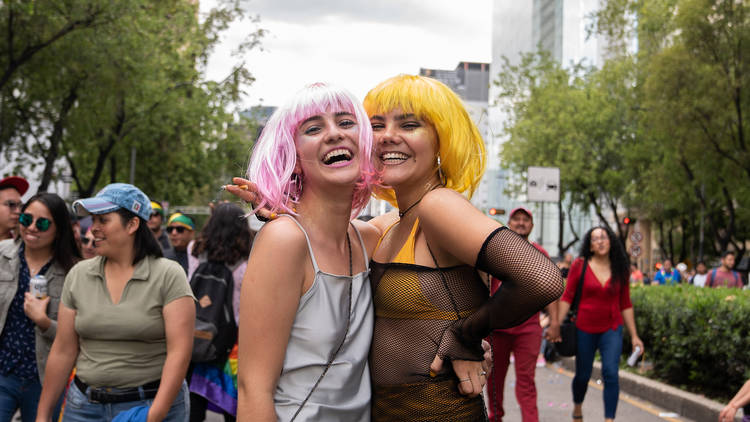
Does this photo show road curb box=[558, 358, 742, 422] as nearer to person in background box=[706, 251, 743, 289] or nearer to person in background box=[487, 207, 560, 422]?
person in background box=[487, 207, 560, 422]

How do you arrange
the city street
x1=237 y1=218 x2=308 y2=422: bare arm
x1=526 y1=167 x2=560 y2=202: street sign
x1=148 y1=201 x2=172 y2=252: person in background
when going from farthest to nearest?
x1=526 y1=167 x2=560 y2=202: street sign
x1=148 y1=201 x2=172 y2=252: person in background
the city street
x1=237 y1=218 x2=308 y2=422: bare arm

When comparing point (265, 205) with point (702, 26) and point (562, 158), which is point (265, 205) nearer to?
point (702, 26)

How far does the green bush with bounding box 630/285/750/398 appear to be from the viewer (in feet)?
24.9

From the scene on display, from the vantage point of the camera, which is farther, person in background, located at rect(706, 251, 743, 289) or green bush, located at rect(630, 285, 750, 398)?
person in background, located at rect(706, 251, 743, 289)

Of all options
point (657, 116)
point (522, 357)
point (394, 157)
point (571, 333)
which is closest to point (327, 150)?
point (394, 157)

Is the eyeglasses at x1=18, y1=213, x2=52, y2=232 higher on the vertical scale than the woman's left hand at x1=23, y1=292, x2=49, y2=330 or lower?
higher

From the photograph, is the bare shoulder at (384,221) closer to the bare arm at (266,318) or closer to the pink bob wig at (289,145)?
the pink bob wig at (289,145)

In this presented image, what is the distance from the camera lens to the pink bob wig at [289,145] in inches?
97.8

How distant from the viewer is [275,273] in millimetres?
2309

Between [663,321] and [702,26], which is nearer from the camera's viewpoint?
[663,321]

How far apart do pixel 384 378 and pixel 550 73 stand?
35.0 m

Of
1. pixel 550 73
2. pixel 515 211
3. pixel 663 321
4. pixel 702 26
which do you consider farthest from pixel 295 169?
pixel 550 73

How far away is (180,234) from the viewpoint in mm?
8031

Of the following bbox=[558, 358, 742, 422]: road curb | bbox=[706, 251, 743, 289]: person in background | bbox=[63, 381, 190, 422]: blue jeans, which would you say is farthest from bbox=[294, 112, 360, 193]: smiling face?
bbox=[706, 251, 743, 289]: person in background
